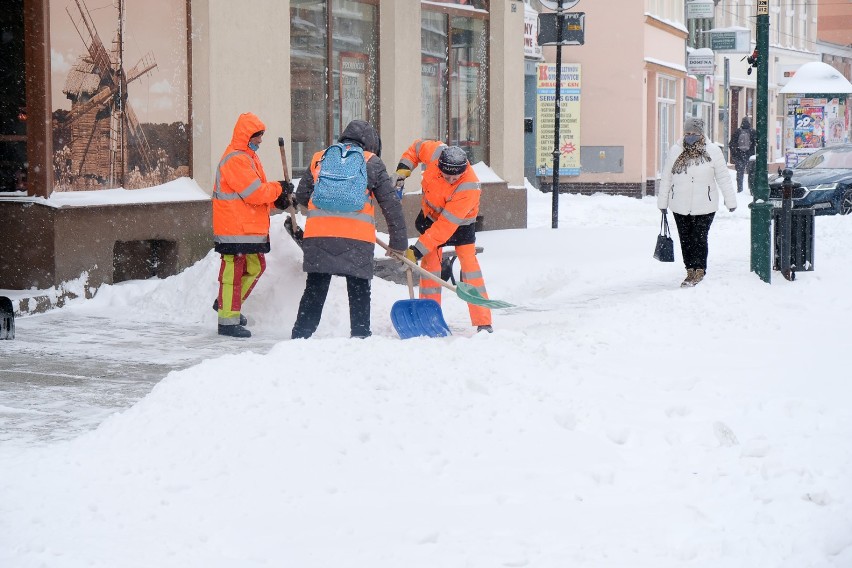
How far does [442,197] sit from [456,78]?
346 inches

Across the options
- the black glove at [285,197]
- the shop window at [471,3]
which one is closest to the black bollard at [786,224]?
the black glove at [285,197]

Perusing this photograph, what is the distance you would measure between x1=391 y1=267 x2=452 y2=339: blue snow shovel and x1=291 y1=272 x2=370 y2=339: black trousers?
35 centimetres

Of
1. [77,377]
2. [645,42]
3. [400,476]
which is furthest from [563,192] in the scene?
[400,476]

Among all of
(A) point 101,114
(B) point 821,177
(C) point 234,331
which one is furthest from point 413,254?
(B) point 821,177

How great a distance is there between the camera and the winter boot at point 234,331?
978 cm

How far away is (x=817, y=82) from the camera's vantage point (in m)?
37.1

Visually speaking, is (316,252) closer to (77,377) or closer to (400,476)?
(77,377)

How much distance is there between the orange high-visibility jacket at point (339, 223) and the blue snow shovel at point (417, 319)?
72 centimetres

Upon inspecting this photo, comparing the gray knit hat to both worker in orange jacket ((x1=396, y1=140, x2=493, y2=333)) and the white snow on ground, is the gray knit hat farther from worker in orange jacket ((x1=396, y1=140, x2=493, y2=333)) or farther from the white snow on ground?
the white snow on ground

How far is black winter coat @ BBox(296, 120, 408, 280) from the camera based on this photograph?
28.3ft

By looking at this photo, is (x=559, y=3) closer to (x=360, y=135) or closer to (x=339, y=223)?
(x=360, y=135)

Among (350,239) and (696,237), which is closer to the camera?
(350,239)

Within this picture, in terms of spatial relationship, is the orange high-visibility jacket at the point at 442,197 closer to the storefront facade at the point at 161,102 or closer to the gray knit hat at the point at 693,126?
the storefront facade at the point at 161,102

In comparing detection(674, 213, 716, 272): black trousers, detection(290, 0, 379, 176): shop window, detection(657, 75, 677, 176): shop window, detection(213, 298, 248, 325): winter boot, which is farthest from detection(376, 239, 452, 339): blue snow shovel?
detection(657, 75, 677, 176): shop window
